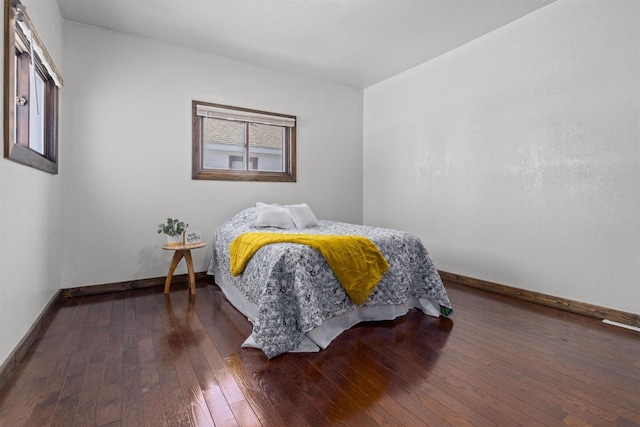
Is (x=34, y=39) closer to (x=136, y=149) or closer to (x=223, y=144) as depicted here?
(x=136, y=149)

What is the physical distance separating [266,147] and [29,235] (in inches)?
108

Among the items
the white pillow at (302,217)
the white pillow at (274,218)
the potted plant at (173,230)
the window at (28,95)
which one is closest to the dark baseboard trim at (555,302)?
the white pillow at (302,217)

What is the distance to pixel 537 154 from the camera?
3082mm

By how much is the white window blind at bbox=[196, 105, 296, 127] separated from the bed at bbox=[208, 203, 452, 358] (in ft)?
4.91

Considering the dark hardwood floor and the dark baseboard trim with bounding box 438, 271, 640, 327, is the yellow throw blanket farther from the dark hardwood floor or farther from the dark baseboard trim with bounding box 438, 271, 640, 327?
the dark baseboard trim with bounding box 438, 271, 640, 327

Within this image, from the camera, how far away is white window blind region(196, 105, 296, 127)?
3.85 meters

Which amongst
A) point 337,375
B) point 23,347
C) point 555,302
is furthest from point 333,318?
point 555,302

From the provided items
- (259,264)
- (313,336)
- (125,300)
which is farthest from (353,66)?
(125,300)

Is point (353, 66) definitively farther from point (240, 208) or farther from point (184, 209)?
point (184, 209)

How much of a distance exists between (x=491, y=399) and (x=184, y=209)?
338cm

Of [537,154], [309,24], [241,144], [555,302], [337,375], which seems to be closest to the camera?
[337,375]

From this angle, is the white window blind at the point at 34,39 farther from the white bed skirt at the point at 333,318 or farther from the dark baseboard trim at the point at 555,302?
→ the dark baseboard trim at the point at 555,302

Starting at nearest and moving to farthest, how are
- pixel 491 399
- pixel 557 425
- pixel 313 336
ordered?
pixel 557 425 → pixel 491 399 → pixel 313 336

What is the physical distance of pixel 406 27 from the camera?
3309 mm
